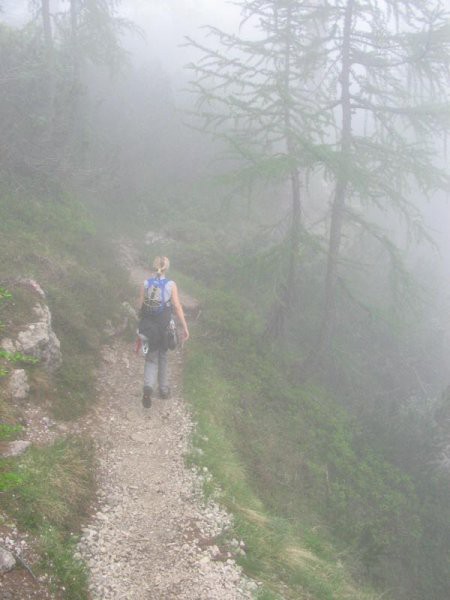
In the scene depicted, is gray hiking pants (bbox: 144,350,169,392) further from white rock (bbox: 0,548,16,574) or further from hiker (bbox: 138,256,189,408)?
white rock (bbox: 0,548,16,574)

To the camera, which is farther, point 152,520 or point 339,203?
point 339,203

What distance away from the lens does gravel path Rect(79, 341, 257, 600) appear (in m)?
4.45

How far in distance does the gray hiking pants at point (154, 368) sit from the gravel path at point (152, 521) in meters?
0.41

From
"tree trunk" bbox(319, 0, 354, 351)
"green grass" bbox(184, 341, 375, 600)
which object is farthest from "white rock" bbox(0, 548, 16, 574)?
"tree trunk" bbox(319, 0, 354, 351)

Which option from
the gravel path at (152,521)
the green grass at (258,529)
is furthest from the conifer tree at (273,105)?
the gravel path at (152,521)

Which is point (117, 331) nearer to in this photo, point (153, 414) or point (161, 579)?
point (153, 414)

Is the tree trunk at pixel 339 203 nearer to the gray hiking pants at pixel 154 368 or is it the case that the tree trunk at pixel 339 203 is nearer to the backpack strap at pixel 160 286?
the backpack strap at pixel 160 286

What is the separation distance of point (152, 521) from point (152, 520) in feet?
0.05

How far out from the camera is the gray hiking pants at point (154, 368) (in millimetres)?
7504

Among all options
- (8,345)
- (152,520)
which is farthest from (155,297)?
(152,520)

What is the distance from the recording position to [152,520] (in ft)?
17.3

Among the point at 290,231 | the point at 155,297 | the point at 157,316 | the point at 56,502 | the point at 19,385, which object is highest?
the point at 290,231

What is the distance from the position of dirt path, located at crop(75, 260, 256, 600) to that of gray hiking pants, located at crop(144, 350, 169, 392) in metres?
0.41

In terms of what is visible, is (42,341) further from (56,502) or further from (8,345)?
(56,502)
